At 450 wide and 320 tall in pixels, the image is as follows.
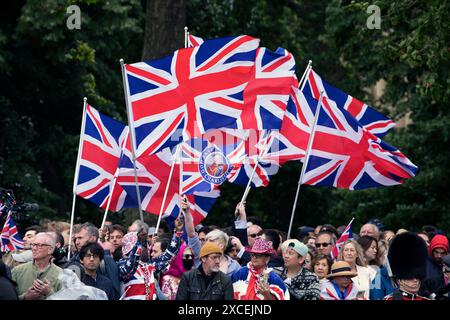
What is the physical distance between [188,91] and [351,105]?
135 inches

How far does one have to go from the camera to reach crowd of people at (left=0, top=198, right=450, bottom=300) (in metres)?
10.7

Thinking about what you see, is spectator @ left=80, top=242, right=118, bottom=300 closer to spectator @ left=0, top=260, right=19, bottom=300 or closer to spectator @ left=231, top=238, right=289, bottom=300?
spectator @ left=231, top=238, right=289, bottom=300

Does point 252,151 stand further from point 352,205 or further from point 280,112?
point 352,205

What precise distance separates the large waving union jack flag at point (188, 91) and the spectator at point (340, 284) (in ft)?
10.1

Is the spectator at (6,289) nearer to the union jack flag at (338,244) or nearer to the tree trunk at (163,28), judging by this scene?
the union jack flag at (338,244)

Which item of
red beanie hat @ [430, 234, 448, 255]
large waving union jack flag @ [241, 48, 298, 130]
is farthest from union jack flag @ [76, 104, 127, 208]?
red beanie hat @ [430, 234, 448, 255]

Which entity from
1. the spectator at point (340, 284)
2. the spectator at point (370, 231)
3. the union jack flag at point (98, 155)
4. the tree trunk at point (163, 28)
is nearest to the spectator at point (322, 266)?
the spectator at point (340, 284)

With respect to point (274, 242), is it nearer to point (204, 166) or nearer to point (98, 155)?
point (204, 166)

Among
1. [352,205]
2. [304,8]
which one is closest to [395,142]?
[352,205]

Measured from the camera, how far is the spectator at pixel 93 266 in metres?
12.8

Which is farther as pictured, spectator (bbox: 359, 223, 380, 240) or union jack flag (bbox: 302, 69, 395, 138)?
union jack flag (bbox: 302, 69, 395, 138)

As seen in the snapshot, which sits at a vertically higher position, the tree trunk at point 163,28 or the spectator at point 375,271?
the tree trunk at point 163,28

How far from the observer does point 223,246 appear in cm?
1258

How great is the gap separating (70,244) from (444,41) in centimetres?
734
